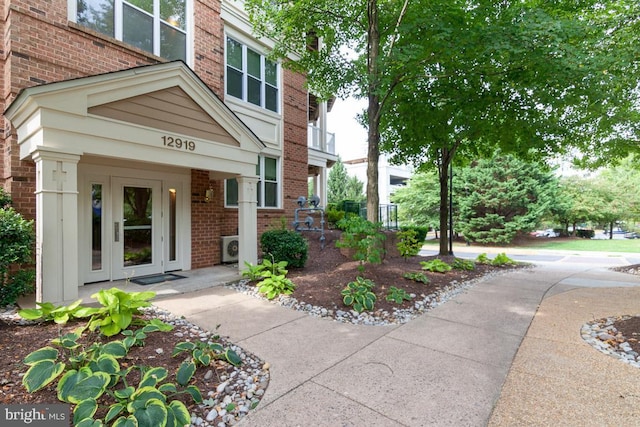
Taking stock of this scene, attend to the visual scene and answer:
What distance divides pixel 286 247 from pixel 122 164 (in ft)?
12.0

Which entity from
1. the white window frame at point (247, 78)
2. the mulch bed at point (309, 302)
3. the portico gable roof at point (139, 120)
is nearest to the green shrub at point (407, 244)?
the mulch bed at point (309, 302)

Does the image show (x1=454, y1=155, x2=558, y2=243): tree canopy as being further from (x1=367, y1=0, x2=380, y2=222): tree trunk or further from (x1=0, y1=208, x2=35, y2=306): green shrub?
(x1=0, y1=208, x2=35, y2=306): green shrub

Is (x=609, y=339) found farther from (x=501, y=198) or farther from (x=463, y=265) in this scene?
(x=501, y=198)

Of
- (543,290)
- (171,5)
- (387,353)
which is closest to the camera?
(387,353)

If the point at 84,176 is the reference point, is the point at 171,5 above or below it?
above

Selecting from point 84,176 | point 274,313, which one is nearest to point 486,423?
point 274,313

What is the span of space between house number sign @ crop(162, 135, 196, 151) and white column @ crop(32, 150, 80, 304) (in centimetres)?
133

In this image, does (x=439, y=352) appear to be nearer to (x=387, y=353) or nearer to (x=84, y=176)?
(x=387, y=353)

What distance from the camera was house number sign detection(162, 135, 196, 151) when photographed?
17.3 ft

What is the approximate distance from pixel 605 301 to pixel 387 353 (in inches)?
192

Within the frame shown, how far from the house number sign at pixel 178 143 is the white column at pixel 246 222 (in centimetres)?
124

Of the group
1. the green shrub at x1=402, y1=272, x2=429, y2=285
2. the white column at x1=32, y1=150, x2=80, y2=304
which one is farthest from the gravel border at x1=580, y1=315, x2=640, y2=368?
the white column at x1=32, y1=150, x2=80, y2=304

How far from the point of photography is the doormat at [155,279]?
5.90 meters

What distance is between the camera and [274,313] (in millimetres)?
4516
